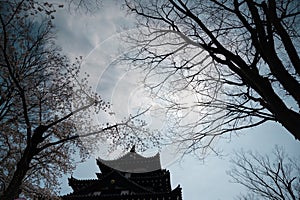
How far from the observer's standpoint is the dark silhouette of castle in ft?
46.3

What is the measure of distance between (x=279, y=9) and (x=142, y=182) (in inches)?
699

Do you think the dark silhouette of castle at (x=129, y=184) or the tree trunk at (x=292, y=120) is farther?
the dark silhouette of castle at (x=129, y=184)

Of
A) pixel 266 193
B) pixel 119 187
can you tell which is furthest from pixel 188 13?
pixel 119 187

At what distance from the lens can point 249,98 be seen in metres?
5.27

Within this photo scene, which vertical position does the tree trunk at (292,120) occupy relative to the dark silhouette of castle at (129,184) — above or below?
below

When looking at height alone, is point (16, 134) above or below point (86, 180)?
below

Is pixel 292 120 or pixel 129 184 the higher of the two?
pixel 129 184

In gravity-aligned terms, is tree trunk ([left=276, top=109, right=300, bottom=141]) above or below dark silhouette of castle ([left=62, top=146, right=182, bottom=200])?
below

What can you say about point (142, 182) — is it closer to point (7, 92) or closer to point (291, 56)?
point (7, 92)

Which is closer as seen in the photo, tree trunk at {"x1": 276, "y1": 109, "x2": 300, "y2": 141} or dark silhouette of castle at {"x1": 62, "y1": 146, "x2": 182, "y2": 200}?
tree trunk at {"x1": 276, "y1": 109, "x2": 300, "y2": 141}

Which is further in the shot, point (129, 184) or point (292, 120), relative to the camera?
point (129, 184)

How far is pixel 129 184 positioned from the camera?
55.1 ft

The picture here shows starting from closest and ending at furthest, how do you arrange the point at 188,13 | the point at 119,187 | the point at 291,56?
the point at 291,56
the point at 188,13
the point at 119,187

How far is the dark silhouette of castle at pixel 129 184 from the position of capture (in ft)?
46.3
